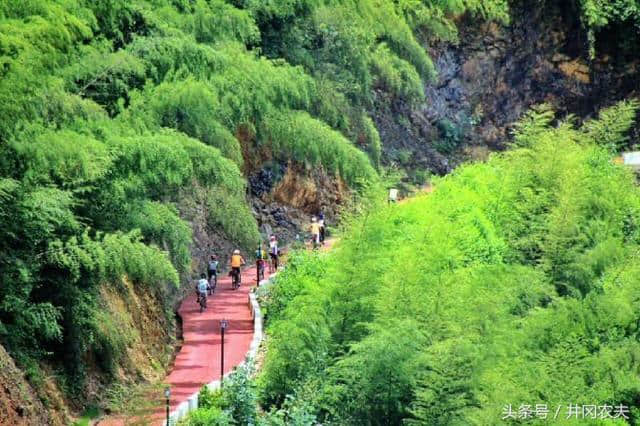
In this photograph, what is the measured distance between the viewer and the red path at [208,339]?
16.8 meters

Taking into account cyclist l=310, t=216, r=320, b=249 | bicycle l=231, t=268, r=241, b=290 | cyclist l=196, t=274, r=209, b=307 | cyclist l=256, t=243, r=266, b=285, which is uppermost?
cyclist l=310, t=216, r=320, b=249

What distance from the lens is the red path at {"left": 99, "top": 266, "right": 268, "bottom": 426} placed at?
16844 mm

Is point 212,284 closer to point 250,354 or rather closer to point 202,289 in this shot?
point 202,289

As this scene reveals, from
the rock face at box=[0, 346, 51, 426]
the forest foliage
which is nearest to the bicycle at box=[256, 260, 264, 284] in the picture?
the forest foliage

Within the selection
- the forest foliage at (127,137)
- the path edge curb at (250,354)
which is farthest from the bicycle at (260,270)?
the forest foliage at (127,137)

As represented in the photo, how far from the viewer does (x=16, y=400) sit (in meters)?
14.1

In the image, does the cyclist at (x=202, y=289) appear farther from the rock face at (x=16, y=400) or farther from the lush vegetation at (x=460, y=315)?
the rock face at (x=16, y=400)

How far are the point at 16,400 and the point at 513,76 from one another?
957 inches

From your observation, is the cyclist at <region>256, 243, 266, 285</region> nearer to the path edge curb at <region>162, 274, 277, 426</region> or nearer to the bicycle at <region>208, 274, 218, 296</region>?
the path edge curb at <region>162, 274, 277, 426</region>

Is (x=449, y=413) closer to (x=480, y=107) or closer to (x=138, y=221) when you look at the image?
(x=138, y=221)

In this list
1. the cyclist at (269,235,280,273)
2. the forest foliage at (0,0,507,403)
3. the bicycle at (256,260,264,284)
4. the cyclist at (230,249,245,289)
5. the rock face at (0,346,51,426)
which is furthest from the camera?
the cyclist at (269,235,280,273)

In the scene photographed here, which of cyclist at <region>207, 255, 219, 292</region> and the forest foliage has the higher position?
the forest foliage

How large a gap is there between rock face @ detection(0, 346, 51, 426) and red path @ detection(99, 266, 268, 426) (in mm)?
973

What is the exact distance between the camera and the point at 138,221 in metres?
17.6
